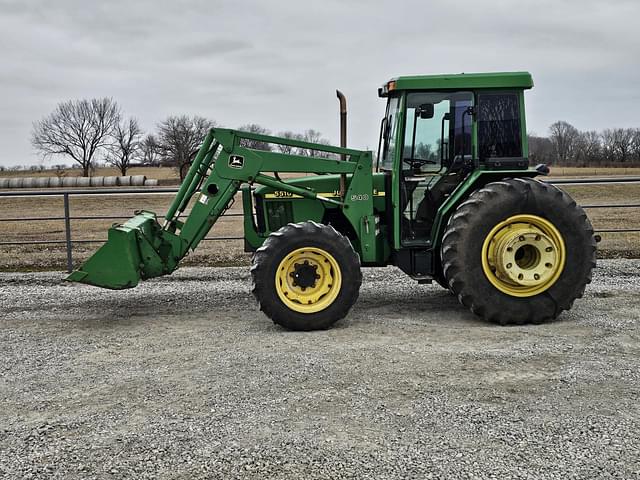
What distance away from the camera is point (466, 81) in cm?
727

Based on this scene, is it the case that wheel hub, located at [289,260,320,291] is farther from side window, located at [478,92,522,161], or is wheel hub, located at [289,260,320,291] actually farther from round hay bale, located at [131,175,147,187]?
round hay bale, located at [131,175,147,187]

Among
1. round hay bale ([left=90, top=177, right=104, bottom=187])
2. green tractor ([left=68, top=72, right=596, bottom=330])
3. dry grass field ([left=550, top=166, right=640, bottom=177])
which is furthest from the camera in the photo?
round hay bale ([left=90, top=177, right=104, bottom=187])

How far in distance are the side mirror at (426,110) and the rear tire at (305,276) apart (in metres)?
1.61

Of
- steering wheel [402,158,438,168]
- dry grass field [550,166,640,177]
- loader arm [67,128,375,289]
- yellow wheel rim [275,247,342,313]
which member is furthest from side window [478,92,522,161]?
dry grass field [550,166,640,177]

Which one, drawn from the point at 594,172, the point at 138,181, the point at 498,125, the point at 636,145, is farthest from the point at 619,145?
the point at 498,125

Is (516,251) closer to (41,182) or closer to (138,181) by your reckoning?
(138,181)

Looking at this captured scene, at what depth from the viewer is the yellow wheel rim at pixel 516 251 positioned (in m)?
7.04

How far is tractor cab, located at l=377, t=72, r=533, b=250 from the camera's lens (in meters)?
7.29

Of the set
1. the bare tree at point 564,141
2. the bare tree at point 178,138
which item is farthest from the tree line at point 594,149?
the bare tree at point 178,138

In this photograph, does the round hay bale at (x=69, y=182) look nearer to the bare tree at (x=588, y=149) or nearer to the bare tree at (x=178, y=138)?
the bare tree at (x=178, y=138)

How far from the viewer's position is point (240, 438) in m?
4.34

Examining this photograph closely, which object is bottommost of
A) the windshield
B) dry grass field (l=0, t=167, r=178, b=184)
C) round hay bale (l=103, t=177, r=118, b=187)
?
the windshield

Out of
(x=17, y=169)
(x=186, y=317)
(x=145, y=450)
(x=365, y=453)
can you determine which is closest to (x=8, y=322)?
(x=186, y=317)

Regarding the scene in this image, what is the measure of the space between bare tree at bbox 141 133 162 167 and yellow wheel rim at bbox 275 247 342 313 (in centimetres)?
5086
